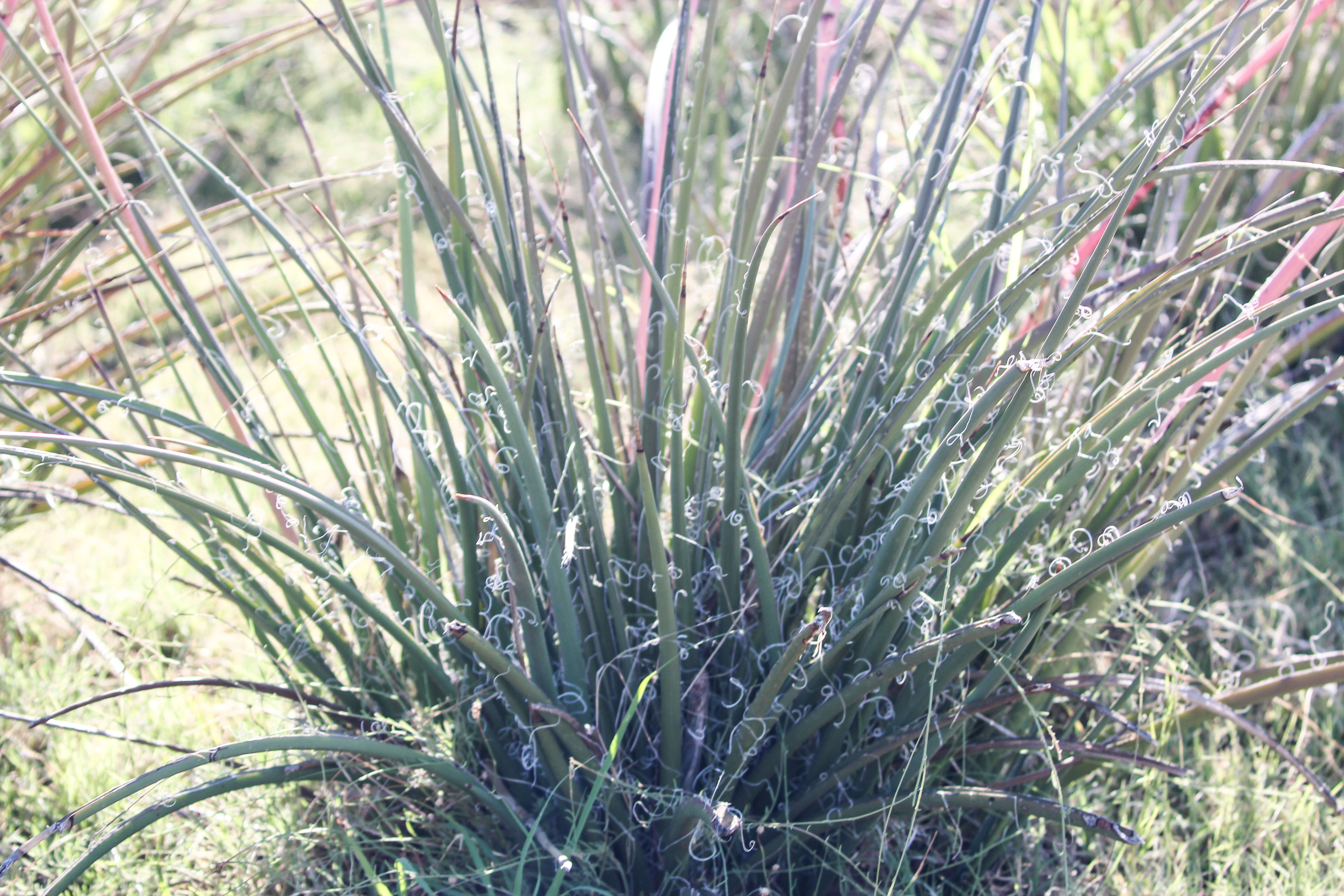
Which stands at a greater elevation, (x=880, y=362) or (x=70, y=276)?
(x=70, y=276)

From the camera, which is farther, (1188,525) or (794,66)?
(1188,525)

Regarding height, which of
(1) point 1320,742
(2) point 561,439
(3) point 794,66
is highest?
(3) point 794,66

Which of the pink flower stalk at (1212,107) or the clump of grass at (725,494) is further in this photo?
the pink flower stalk at (1212,107)

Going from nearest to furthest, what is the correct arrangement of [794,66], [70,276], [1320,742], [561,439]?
[794,66] < [561,439] < [1320,742] < [70,276]

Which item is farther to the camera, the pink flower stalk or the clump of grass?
the pink flower stalk

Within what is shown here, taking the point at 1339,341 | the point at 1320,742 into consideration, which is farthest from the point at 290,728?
the point at 1339,341

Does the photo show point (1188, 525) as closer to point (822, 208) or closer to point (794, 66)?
point (822, 208)

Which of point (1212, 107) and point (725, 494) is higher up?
point (1212, 107)

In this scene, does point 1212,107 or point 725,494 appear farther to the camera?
point 1212,107
